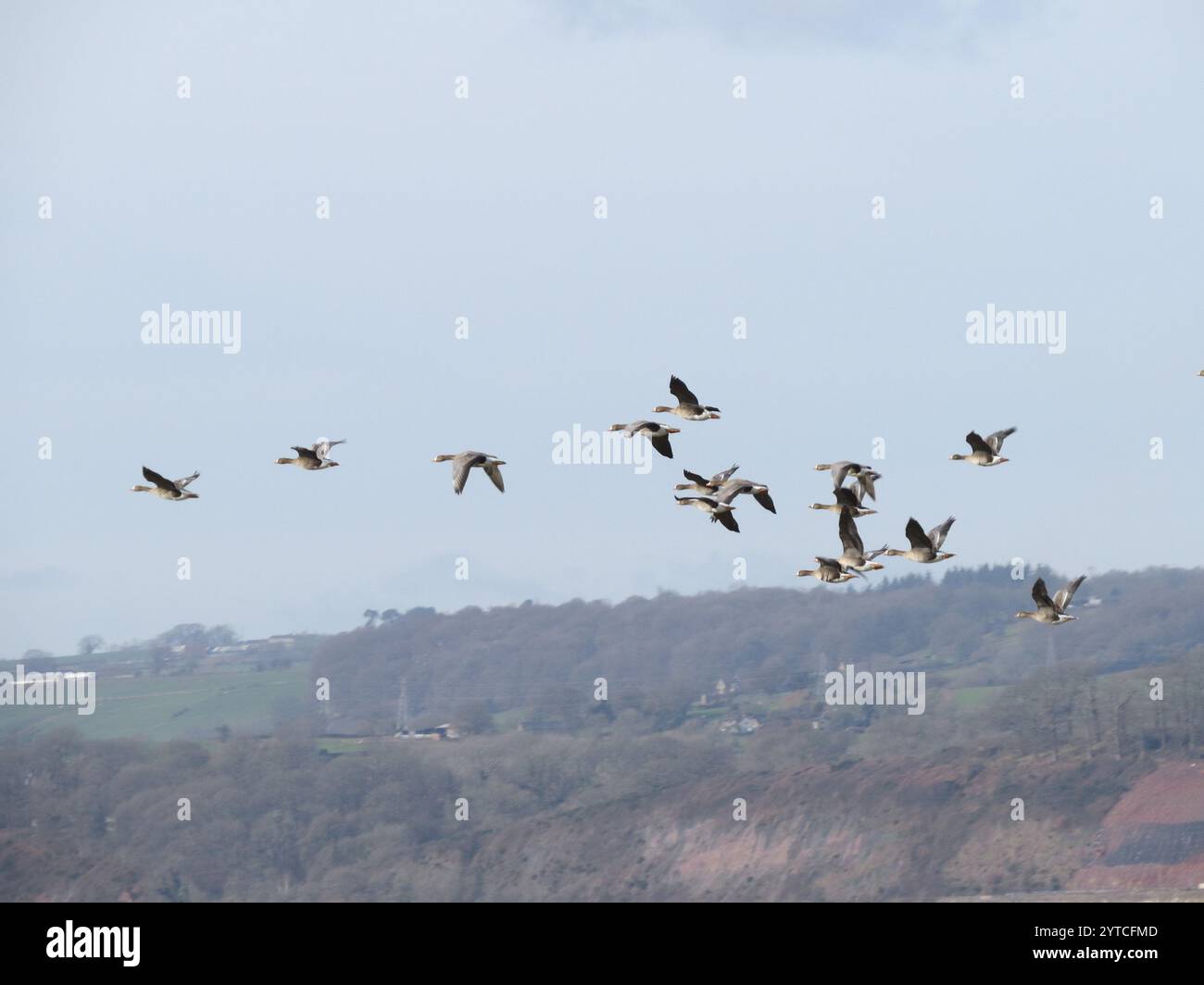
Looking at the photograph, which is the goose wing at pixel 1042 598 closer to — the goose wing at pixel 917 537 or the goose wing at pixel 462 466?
the goose wing at pixel 917 537

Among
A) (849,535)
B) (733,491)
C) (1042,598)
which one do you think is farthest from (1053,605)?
(733,491)

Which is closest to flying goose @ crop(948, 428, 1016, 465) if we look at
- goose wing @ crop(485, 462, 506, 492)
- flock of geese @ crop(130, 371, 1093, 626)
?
flock of geese @ crop(130, 371, 1093, 626)

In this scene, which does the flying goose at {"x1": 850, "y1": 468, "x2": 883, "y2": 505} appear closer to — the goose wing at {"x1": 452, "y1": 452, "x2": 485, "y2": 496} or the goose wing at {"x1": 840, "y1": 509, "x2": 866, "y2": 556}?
the goose wing at {"x1": 840, "y1": 509, "x2": 866, "y2": 556}

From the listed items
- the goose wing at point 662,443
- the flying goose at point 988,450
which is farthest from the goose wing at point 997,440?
the goose wing at point 662,443
